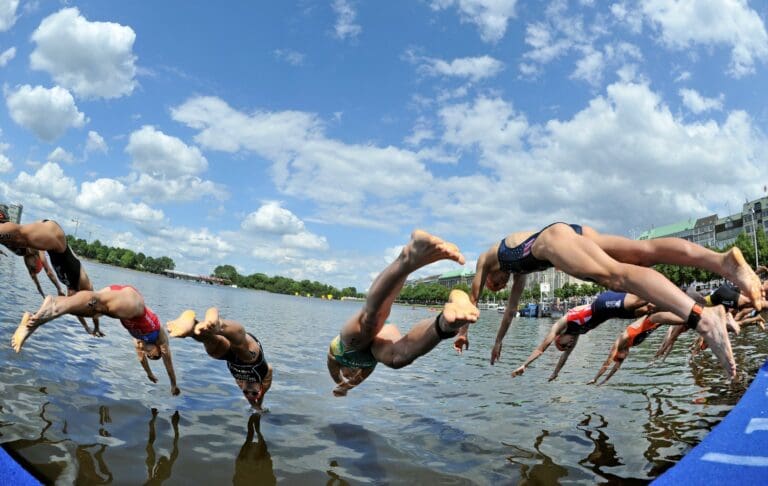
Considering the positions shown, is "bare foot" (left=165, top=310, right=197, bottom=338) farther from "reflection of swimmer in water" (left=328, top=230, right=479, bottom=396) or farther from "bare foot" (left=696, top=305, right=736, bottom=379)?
"bare foot" (left=696, top=305, right=736, bottom=379)

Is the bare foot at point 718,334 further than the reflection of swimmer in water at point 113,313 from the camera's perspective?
No

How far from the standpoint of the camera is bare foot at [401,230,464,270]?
5.21 metres

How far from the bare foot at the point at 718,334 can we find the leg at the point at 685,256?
489mm

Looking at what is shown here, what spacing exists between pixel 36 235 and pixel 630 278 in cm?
970

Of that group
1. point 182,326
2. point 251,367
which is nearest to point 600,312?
point 251,367

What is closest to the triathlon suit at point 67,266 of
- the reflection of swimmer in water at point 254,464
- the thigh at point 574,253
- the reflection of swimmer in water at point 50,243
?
the reflection of swimmer in water at point 50,243

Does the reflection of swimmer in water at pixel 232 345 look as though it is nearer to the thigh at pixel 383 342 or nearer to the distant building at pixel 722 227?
the thigh at pixel 383 342

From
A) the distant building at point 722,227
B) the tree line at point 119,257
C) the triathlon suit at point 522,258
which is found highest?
the distant building at point 722,227

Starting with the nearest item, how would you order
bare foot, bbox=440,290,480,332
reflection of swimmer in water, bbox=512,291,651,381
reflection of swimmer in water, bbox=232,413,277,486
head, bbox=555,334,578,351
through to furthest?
bare foot, bbox=440,290,480,332 < reflection of swimmer in water, bbox=232,413,277,486 < reflection of swimmer in water, bbox=512,291,651,381 < head, bbox=555,334,578,351

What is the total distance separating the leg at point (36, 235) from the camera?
840 centimetres

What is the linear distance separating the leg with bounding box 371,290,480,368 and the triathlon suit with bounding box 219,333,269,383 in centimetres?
306

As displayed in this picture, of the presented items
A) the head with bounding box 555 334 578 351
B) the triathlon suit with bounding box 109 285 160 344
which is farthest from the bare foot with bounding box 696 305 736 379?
the triathlon suit with bounding box 109 285 160 344

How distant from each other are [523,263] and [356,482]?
3822mm

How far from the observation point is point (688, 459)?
184 inches
